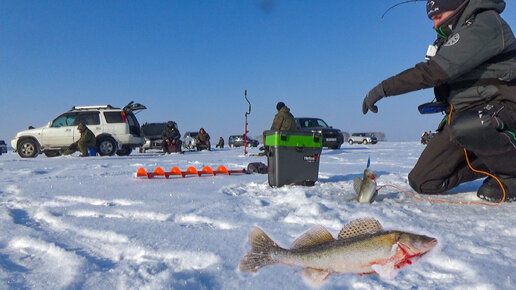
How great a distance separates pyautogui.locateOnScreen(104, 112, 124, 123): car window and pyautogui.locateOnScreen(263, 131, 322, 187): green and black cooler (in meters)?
10.5

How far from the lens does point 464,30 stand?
229 cm

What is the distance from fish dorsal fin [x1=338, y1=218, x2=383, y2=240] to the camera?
685 mm

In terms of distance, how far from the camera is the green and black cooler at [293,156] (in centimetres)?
363

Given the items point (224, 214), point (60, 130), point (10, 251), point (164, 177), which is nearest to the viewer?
point (10, 251)

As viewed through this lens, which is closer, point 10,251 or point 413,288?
point 413,288

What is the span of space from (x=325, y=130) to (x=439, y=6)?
13.2 m

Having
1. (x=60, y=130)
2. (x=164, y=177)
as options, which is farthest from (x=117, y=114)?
(x=164, y=177)

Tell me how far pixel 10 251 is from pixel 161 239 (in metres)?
0.71

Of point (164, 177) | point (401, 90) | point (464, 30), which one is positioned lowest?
point (164, 177)

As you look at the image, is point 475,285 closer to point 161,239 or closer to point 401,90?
point 161,239

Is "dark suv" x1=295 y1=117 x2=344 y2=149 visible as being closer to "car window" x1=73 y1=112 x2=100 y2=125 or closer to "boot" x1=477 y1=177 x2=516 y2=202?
"car window" x1=73 y1=112 x2=100 y2=125

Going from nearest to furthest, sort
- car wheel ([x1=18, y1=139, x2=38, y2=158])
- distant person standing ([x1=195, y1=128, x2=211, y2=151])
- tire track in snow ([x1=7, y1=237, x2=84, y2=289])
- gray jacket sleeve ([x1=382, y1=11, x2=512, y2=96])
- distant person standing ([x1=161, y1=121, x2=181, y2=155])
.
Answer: tire track in snow ([x1=7, y1=237, x2=84, y2=289]) < gray jacket sleeve ([x1=382, y1=11, x2=512, y2=96]) < car wheel ([x1=18, y1=139, x2=38, y2=158]) < distant person standing ([x1=161, y1=121, x2=181, y2=155]) < distant person standing ([x1=195, y1=128, x2=211, y2=151])

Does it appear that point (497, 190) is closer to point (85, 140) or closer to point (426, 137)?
point (85, 140)

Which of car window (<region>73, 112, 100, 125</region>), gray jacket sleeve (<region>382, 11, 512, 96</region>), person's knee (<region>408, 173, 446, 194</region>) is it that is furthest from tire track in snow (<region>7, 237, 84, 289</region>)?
car window (<region>73, 112, 100, 125</region>)
